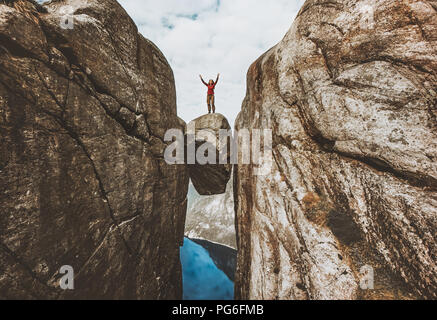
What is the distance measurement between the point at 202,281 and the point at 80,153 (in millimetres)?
19897

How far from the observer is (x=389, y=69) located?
482 cm

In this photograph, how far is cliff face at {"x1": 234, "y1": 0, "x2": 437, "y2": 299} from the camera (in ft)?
13.7

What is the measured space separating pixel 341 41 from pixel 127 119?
9.53m

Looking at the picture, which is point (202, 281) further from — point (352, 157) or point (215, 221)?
point (352, 157)

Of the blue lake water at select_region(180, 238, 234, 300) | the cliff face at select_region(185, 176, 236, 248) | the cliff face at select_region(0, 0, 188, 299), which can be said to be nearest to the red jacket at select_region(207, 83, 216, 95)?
the cliff face at select_region(0, 0, 188, 299)

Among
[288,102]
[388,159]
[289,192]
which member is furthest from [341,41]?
[289,192]

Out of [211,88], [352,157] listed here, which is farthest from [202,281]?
[211,88]

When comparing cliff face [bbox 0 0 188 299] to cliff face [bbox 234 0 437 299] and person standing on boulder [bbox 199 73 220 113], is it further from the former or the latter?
cliff face [bbox 234 0 437 299]

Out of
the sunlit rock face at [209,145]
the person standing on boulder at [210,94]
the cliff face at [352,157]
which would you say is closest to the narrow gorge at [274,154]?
the cliff face at [352,157]

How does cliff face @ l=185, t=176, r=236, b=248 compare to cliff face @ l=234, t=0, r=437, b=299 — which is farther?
cliff face @ l=185, t=176, r=236, b=248

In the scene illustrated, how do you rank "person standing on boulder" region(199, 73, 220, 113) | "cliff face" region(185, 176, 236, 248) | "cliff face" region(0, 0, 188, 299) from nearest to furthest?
1. "cliff face" region(0, 0, 188, 299)
2. "person standing on boulder" region(199, 73, 220, 113)
3. "cliff face" region(185, 176, 236, 248)

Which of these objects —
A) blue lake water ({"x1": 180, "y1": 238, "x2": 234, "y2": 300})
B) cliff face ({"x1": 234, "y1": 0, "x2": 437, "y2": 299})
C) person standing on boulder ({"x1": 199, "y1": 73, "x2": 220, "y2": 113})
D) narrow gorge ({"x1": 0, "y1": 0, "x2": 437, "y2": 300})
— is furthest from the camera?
blue lake water ({"x1": 180, "y1": 238, "x2": 234, "y2": 300})

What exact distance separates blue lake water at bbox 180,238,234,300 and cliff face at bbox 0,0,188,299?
10.0 meters

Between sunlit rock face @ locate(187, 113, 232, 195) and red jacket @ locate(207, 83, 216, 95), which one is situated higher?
red jacket @ locate(207, 83, 216, 95)
